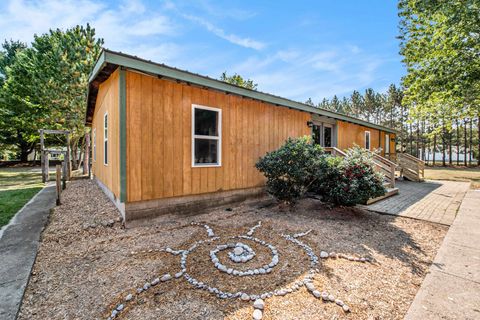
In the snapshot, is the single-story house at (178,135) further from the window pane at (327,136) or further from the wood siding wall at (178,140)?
the window pane at (327,136)

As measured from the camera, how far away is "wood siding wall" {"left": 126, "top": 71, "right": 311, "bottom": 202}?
417cm

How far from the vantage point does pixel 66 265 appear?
2832 millimetres

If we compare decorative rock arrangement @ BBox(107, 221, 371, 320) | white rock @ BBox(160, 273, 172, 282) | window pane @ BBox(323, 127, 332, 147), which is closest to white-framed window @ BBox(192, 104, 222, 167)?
decorative rock arrangement @ BBox(107, 221, 371, 320)

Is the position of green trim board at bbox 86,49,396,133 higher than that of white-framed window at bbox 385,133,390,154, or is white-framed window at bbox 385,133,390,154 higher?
green trim board at bbox 86,49,396,133

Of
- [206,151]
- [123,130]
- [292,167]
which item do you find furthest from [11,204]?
[292,167]

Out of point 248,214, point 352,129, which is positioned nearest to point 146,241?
point 248,214

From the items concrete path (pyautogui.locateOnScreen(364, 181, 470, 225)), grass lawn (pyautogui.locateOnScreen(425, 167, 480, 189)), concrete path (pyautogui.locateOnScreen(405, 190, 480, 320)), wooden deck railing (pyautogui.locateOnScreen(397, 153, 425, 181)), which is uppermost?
wooden deck railing (pyautogui.locateOnScreen(397, 153, 425, 181))

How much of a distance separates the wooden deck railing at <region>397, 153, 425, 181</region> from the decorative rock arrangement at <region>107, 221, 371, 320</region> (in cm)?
1084

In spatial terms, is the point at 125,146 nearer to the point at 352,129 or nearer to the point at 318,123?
the point at 318,123

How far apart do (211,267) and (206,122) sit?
3.39m

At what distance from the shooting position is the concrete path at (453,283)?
6.40 feet

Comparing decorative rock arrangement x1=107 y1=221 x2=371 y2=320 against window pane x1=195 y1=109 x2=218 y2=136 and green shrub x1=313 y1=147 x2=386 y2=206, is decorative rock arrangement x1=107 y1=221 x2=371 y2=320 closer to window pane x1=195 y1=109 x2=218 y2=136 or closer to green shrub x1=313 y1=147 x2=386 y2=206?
green shrub x1=313 y1=147 x2=386 y2=206

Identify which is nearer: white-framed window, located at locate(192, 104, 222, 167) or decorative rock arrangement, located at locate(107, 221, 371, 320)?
decorative rock arrangement, located at locate(107, 221, 371, 320)

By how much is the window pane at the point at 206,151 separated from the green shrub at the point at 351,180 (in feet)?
8.55
